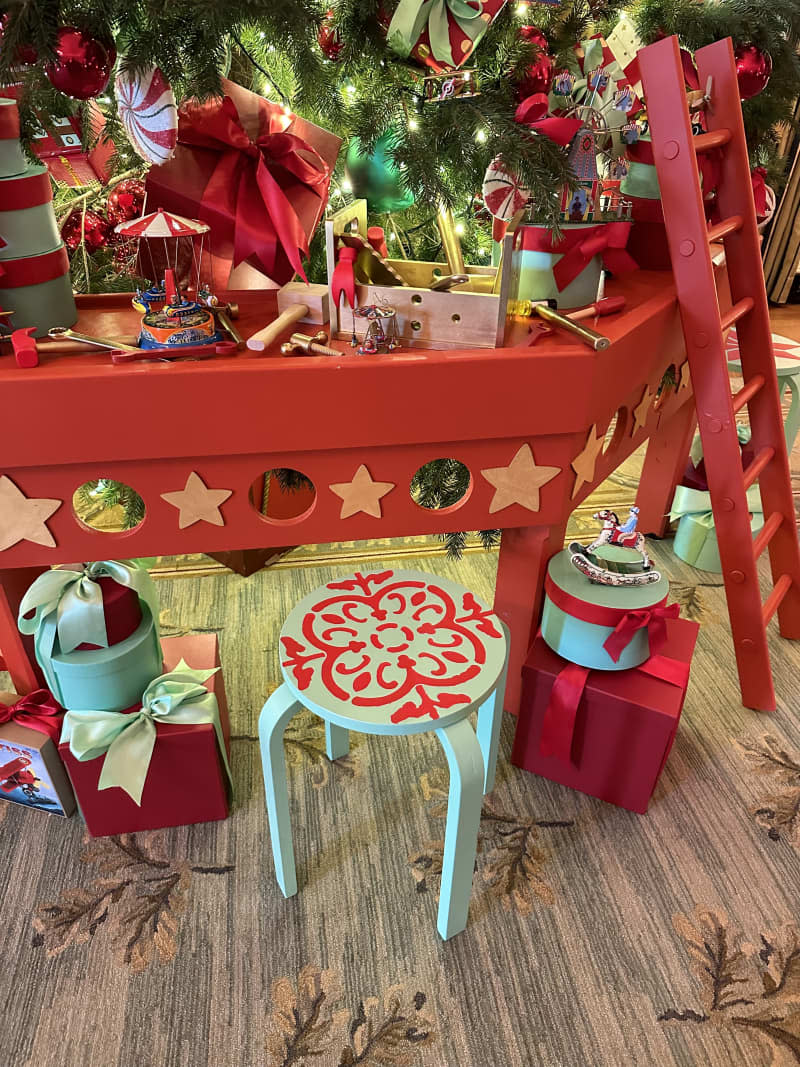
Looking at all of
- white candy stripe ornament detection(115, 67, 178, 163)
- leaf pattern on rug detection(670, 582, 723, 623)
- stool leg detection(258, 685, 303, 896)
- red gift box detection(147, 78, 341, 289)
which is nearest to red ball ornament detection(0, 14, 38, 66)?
white candy stripe ornament detection(115, 67, 178, 163)

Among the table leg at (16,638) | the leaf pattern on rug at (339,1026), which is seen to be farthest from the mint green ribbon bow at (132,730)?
the leaf pattern on rug at (339,1026)

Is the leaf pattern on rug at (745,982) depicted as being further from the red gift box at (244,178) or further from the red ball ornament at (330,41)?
the red ball ornament at (330,41)

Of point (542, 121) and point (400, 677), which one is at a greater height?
point (542, 121)

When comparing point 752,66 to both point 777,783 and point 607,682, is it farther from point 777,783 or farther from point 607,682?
point 777,783

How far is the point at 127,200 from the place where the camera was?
133 cm

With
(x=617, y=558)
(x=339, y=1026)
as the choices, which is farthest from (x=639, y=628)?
(x=339, y=1026)

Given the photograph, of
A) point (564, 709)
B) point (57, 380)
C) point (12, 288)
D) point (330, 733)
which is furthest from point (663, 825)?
point (12, 288)

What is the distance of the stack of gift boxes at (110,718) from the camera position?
1.15 m

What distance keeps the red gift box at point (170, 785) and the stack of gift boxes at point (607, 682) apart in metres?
0.56

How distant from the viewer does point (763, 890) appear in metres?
1.23

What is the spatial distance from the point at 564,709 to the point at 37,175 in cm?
118

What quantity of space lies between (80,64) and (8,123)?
22 cm

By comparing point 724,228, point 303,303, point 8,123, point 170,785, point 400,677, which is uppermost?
point 8,123

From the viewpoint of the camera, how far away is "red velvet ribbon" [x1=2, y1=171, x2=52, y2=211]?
3.40 ft
